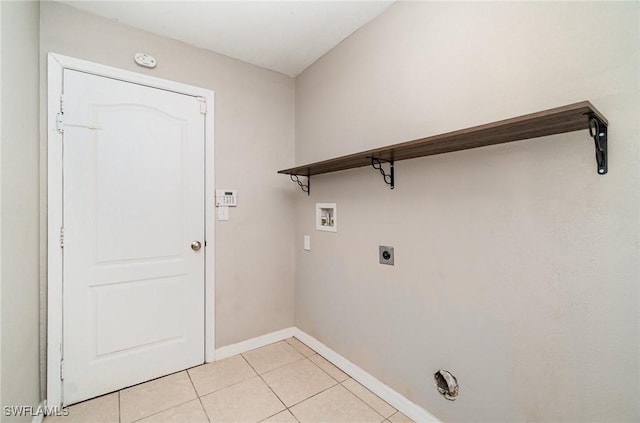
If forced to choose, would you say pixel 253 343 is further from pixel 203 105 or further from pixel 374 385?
pixel 203 105

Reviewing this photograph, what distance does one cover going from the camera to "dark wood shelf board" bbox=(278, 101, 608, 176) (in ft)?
3.11

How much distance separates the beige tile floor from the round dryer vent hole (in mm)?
337

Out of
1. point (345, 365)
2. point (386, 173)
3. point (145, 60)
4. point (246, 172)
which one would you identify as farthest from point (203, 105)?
point (345, 365)

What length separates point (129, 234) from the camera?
A: 1996 millimetres

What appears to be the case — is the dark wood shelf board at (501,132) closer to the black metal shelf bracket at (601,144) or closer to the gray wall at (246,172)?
the black metal shelf bracket at (601,144)

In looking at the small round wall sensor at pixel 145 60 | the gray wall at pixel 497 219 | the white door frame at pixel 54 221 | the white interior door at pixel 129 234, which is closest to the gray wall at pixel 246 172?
the small round wall sensor at pixel 145 60

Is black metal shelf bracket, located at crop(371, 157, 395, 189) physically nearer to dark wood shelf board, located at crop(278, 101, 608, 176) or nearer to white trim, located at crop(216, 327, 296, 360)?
dark wood shelf board, located at crop(278, 101, 608, 176)

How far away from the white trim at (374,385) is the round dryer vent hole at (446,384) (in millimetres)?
184

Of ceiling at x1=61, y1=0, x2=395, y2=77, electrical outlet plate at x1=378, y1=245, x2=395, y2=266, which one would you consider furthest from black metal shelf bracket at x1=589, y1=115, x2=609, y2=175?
ceiling at x1=61, y1=0, x2=395, y2=77

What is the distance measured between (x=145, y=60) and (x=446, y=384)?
287 centimetres

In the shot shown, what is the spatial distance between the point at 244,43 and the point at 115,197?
1505 millimetres

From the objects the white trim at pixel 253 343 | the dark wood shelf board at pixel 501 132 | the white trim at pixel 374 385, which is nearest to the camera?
the dark wood shelf board at pixel 501 132

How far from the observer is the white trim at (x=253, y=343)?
2375 mm

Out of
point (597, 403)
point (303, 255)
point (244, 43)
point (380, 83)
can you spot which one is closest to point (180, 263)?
point (303, 255)
